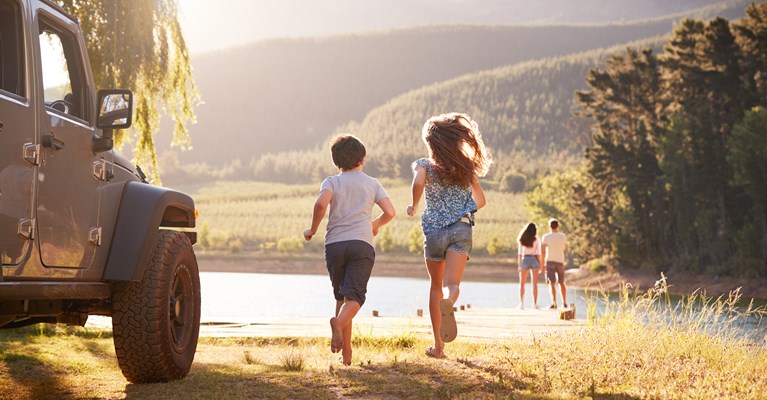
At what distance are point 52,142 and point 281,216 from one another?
118 metres

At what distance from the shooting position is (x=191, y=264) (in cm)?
757

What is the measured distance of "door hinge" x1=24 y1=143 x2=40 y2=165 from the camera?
5.48 m

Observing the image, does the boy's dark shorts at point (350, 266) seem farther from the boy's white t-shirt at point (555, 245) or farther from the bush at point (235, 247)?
the bush at point (235, 247)

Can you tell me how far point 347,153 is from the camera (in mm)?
8078

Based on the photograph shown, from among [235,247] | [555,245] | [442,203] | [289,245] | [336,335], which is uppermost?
[289,245]

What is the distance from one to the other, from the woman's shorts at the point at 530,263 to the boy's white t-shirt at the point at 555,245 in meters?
0.30

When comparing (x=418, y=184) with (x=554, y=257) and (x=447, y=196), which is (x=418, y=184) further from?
(x=554, y=257)

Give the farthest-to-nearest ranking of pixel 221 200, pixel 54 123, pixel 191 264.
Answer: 1. pixel 221 200
2. pixel 191 264
3. pixel 54 123

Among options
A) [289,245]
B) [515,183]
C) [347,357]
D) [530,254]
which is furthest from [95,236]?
[515,183]

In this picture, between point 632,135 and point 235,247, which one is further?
point 235,247

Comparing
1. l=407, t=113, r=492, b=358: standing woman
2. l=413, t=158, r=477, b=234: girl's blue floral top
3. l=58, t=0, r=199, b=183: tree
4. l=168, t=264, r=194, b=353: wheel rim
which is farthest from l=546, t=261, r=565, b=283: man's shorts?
l=168, t=264, r=194, b=353: wheel rim

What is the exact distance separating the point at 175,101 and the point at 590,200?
4392 cm

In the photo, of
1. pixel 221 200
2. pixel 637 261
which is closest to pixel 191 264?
pixel 637 261

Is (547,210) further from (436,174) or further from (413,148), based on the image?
(413,148)
